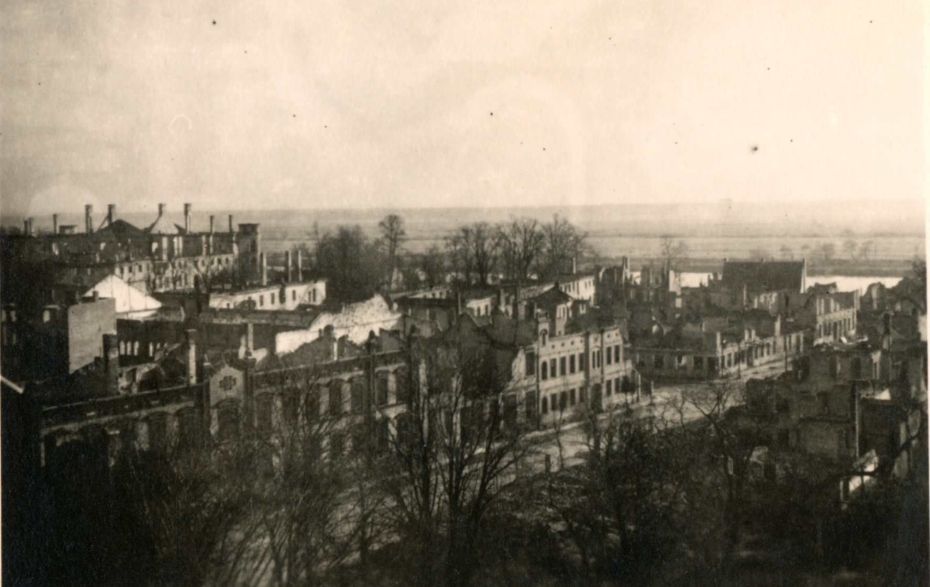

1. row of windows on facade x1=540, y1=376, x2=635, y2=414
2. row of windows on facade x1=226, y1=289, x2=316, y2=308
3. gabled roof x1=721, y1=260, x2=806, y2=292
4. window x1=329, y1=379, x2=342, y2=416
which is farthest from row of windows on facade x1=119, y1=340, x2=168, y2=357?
gabled roof x1=721, y1=260, x2=806, y2=292

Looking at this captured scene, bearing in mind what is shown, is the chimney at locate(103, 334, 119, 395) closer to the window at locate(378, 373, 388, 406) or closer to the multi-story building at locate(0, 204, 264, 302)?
the multi-story building at locate(0, 204, 264, 302)

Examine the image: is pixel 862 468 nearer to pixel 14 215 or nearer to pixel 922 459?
pixel 922 459

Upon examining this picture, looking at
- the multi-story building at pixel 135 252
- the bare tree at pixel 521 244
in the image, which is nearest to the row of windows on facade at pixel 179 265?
the multi-story building at pixel 135 252

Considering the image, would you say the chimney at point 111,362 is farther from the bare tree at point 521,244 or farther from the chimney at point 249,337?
the bare tree at point 521,244

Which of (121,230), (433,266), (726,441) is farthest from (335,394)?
(726,441)

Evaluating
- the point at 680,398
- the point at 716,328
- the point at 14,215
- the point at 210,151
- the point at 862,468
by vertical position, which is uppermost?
the point at 210,151

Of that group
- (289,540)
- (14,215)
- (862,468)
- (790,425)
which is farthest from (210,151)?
(862,468)

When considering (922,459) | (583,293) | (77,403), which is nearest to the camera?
(77,403)
